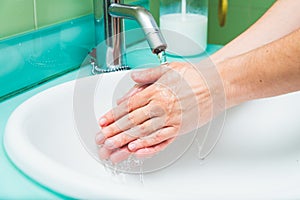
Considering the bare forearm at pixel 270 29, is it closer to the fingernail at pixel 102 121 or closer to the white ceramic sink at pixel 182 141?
the white ceramic sink at pixel 182 141

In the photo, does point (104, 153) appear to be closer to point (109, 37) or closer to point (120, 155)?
point (120, 155)

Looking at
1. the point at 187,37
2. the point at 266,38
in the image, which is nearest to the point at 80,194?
the point at 266,38

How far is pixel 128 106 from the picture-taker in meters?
0.72

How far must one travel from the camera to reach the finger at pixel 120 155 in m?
0.70

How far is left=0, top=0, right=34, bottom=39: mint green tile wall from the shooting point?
0.80 metres

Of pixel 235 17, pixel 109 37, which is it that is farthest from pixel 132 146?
pixel 235 17

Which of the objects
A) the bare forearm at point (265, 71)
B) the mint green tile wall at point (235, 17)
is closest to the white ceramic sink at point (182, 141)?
the bare forearm at point (265, 71)

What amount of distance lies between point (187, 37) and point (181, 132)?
39 centimetres

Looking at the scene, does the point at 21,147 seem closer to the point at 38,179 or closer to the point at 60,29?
the point at 38,179

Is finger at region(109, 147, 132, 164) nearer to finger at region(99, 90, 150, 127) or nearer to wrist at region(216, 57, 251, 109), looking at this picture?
finger at region(99, 90, 150, 127)

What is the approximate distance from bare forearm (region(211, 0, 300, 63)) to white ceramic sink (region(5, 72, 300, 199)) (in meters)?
0.09

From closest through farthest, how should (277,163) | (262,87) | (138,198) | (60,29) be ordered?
1. (138,198)
2. (262,87)
3. (277,163)
4. (60,29)

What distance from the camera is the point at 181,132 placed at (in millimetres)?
722

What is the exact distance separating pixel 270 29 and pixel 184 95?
0.23 metres
